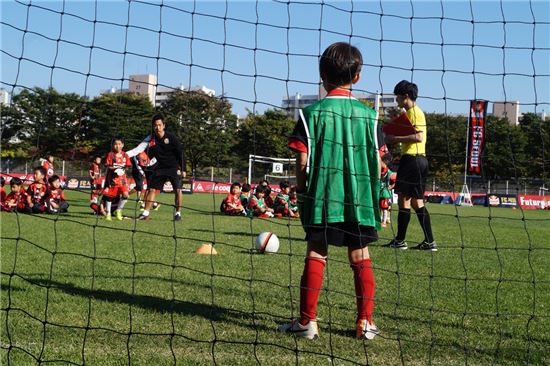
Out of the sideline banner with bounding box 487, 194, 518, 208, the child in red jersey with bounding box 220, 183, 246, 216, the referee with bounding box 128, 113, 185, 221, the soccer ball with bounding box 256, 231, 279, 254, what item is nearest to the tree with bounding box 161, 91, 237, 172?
the referee with bounding box 128, 113, 185, 221

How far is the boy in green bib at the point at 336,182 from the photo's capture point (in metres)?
3.41

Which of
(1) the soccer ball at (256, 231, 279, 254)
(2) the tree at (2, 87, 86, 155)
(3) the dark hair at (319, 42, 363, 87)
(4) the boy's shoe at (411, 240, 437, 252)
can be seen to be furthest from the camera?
(4) the boy's shoe at (411, 240, 437, 252)

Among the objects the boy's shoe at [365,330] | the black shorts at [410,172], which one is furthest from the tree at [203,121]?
the black shorts at [410,172]

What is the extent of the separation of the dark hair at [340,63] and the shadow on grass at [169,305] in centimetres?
156

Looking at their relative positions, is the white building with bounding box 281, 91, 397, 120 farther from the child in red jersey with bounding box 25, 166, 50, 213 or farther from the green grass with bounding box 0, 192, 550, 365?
the child in red jersey with bounding box 25, 166, 50, 213

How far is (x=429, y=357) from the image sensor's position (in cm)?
309

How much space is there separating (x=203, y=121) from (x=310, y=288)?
1547 millimetres

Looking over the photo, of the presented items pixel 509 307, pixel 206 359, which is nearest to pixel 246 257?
pixel 509 307

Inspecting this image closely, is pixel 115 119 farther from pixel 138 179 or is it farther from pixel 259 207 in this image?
pixel 259 207

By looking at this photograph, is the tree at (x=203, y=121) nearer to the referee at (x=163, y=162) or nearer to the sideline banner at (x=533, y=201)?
the referee at (x=163, y=162)

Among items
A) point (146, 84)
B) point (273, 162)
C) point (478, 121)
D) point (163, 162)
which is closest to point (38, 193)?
point (163, 162)

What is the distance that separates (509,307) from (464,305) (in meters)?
0.31

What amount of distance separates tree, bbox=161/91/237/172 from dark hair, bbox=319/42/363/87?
27.7 inches

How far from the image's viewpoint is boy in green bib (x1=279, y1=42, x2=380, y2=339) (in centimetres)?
341
